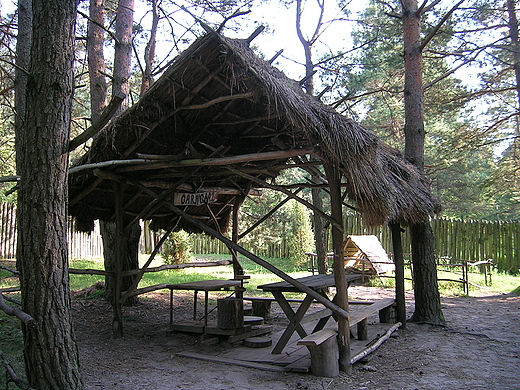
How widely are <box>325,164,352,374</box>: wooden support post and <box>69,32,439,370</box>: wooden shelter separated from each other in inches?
0.5

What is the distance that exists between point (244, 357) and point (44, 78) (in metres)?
4.13

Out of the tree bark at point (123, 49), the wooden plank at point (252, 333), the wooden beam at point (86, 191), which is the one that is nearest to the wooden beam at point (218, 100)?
the wooden beam at point (86, 191)

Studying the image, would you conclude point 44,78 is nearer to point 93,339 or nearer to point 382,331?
point 93,339

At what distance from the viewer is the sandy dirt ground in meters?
5.10

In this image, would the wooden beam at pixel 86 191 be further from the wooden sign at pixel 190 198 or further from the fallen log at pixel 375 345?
the fallen log at pixel 375 345

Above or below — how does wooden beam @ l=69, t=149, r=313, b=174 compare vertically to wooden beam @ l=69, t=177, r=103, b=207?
above

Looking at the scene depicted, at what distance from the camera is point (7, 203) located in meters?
15.7

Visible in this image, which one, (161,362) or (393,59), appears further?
(393,59)

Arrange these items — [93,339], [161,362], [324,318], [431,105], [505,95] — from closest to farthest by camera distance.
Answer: [161,362]
[324,318]
[93,339]
[431,105]
[505,95]

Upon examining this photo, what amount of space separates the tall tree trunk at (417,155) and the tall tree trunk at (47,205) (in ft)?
21.0

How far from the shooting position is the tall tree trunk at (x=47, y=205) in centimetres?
373

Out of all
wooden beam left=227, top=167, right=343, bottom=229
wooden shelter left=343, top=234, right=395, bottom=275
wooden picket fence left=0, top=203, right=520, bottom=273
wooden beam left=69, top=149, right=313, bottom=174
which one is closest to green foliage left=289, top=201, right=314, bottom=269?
wooden picket fence left=0, top=203, right=520, bottom=273

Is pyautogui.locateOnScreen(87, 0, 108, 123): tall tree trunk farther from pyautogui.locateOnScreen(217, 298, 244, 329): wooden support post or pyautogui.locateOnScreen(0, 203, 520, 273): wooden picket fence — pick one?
pyautogui.locateOnScreen(0, 203, 520, 273): wooden picket fence

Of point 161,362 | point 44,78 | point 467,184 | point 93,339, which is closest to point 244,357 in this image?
point 161,362
